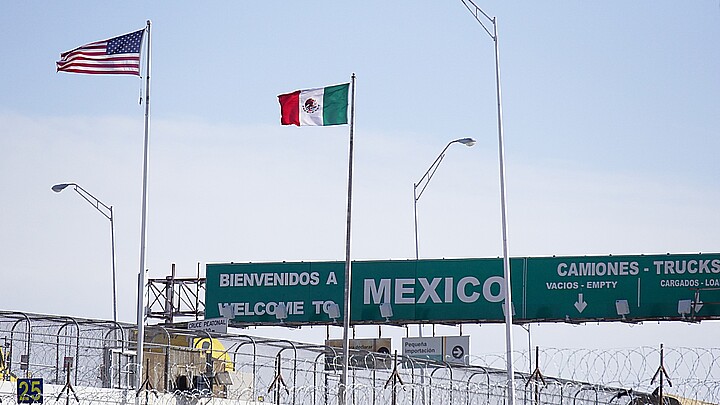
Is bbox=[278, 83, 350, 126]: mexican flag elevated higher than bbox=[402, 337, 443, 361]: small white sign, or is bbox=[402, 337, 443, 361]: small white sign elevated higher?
bbox=[278, 83, 350, 126]: mexican flag

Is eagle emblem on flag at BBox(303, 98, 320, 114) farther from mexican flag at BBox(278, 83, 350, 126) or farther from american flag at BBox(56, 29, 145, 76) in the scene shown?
american flag at BBox(56, 29, 145, 76)

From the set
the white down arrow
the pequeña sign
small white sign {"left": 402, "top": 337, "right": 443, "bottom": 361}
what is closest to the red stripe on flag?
the pequeña sign

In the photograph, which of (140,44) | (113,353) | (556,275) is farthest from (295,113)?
(556,275)

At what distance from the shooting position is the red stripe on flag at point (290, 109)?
32844 mm

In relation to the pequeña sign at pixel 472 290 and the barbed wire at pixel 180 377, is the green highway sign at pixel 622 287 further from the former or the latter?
the barbed wire at pixel 180 377

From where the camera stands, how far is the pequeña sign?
50219 millimetres

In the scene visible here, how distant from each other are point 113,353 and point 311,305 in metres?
23.4

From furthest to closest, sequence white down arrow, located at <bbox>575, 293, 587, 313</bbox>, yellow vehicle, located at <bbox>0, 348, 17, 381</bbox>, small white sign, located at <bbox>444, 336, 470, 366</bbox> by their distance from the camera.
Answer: small white sign, located at <bbox>444, 336, 470, 366</bbox>
white down arrow, located at <bbox>575, 293, 587, 313</bbox>
yellow vehicle, located at <bbox>0, 348, 17, 381</bbox>

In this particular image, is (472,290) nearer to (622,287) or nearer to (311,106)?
(622,287)

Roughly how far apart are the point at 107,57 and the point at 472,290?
23079 millimetres

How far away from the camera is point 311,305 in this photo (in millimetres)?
53938

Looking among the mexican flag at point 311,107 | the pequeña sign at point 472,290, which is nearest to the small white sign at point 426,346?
the pequeña sign at point 472,290

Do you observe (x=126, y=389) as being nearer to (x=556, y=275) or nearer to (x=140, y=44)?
(x=140, y=44)

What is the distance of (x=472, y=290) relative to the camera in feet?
172
